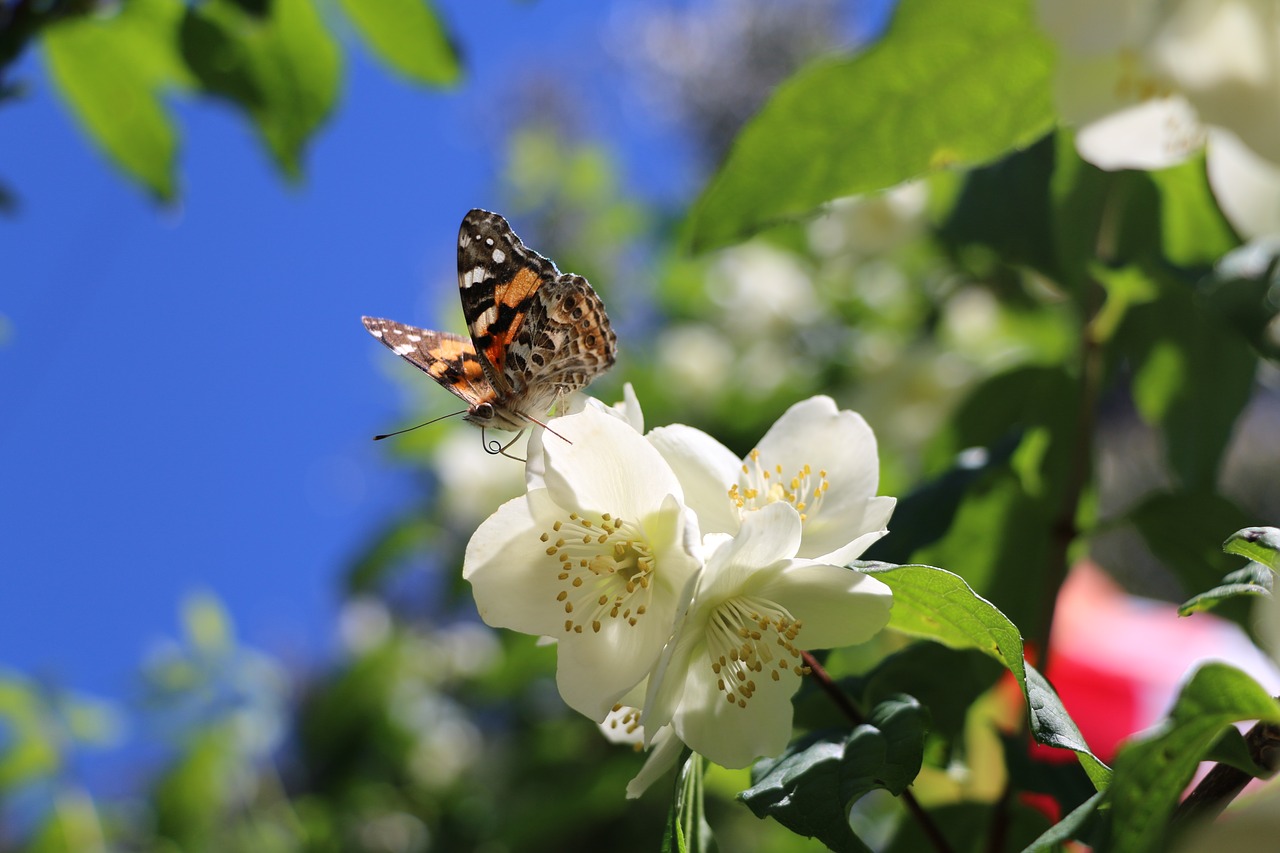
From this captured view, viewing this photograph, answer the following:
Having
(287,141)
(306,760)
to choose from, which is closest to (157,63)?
(287,141)

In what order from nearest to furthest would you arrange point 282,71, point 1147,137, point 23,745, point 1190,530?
point 1147,137 < point 1190,530 < point 282,71 < point 23,745

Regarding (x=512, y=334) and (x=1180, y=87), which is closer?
(x=1180, y=87)

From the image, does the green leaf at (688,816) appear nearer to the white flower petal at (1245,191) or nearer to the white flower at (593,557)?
the white flower at (593,557)

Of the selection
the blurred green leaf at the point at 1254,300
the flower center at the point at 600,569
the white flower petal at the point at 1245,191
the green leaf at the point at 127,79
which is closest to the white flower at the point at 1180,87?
the white flower petal at the point at 1245,191

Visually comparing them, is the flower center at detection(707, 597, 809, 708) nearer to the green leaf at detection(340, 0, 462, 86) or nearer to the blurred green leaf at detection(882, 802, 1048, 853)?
the blurred green leaf at detection(882, 802, 1048, 853)

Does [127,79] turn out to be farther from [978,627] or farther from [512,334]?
[978,627]

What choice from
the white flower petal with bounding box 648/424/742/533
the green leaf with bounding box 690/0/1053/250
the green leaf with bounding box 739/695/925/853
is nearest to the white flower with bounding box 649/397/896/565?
the white flower petal with bounding box 648/424/742/533

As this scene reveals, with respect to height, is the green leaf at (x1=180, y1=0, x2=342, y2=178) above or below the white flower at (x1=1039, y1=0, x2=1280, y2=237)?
above

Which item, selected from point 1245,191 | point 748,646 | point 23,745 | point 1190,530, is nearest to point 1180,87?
point 1245,191
